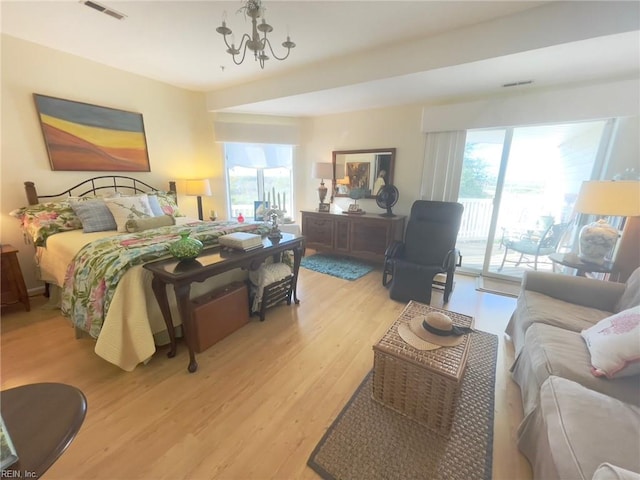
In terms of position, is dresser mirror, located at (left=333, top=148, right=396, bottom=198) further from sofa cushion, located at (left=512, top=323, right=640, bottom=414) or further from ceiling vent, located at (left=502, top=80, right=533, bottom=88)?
sofa cushion, located at (left=512, top=323, right=640, bottom=414)

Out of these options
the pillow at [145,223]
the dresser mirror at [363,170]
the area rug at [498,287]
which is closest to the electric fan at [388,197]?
the dresser mirror at [363,170]

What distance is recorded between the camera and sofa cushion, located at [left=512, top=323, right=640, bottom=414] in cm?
110

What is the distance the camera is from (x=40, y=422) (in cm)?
64

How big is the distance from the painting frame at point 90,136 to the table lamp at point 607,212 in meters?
4.69

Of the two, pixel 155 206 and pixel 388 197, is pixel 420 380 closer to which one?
pixel 388 197

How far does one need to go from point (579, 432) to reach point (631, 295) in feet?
4.03

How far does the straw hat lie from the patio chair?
8.03ft

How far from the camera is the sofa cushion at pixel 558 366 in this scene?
1.10 m

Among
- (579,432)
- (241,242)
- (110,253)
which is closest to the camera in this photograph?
(579,432)

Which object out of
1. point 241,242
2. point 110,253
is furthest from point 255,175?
point 110,253

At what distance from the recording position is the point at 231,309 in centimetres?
209

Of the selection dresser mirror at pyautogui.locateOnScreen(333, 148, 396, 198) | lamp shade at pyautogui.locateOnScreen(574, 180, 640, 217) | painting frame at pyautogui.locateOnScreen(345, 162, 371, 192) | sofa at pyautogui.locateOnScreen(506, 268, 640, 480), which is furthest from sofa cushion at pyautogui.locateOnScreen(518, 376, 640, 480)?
painting frame at pyautogui.locateOnScreen(345, 162, 371, 192)

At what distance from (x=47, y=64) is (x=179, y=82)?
1301 millimetres

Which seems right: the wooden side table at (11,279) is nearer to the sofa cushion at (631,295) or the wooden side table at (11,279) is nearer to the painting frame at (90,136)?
the painting frame at (90,136)
